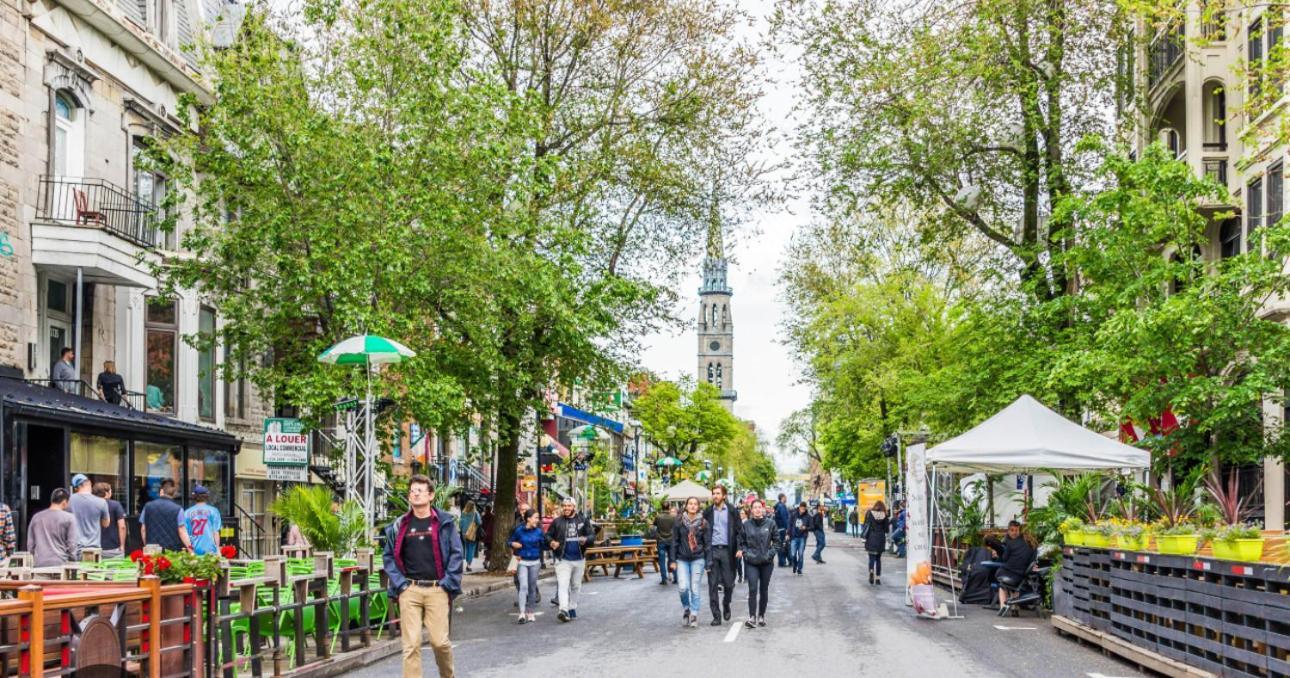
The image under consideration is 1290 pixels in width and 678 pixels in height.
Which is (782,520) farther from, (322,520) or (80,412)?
(80,412)

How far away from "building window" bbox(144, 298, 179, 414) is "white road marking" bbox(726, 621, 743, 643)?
13.9 meters

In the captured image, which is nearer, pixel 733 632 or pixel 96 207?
pixel 733 632

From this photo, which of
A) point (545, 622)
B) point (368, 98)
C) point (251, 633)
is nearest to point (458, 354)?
point (368, 98)

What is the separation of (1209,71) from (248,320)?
71.4 ft

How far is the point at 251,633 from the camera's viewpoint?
12438 mm

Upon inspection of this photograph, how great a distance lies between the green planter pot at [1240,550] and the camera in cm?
1159

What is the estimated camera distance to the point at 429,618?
1168 cm

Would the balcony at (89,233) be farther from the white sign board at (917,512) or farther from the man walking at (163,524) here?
the white sign board at (917,512)

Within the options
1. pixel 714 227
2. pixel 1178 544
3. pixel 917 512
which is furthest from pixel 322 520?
pixel 714 227

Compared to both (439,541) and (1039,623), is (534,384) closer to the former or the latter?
(1039,623)

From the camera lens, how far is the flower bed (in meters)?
10.8

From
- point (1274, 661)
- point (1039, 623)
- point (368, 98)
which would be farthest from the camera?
point (368, 98)

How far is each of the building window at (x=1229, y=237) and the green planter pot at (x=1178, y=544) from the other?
1847 cm

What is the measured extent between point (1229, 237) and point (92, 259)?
23635 millimetres
